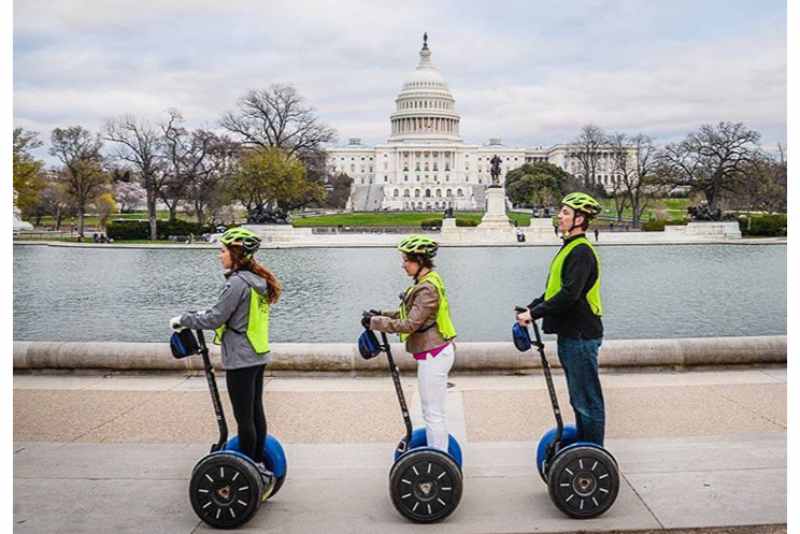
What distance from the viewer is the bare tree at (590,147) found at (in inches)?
3600

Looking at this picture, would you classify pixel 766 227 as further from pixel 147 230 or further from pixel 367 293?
pixel 367 293

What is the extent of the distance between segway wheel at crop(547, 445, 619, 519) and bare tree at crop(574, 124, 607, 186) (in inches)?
3428

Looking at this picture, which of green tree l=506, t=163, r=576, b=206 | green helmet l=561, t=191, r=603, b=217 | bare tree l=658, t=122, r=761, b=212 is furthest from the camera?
green tree l=506, t=163, r=576, b=206

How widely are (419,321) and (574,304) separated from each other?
984mm

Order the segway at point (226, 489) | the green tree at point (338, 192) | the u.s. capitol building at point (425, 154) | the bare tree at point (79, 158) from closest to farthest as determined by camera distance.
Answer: the segway at point (226, 489), the bare tree at point (79, 158), the green tree at point (338, 192), the u.s. capitol building at point (425, 154)

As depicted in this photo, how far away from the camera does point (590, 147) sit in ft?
313

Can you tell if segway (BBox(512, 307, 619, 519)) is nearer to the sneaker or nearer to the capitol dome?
the sneaker

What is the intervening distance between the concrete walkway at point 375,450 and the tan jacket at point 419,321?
3.63ft

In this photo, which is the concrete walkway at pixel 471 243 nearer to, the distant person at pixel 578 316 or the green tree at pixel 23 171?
the green tree at pixel 23 171

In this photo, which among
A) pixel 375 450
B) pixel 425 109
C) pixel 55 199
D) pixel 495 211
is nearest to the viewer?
pixel 375 450

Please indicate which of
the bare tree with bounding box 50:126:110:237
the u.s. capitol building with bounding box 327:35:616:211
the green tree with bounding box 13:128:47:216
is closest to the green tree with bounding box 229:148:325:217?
the bare tree with bounding box 50:126:110:237

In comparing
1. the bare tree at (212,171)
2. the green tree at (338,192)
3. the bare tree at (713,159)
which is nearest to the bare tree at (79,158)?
the bare tree at (212,171)

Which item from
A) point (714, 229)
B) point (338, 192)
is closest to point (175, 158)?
point (714, 229)

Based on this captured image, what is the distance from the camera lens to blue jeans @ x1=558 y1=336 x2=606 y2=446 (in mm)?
5086
